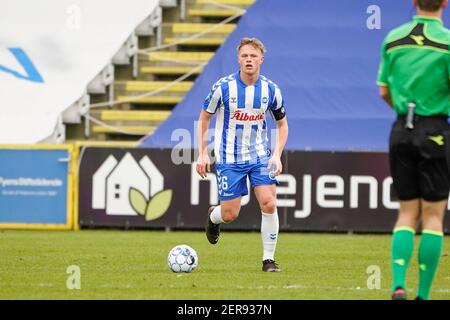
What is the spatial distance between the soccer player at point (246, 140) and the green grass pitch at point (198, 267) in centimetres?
59

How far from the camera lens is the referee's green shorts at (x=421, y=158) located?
7.77 metres

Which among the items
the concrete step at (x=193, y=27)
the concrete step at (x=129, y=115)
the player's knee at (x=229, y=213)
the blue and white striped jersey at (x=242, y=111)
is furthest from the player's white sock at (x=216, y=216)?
the concrete step at (x=193, y=27)

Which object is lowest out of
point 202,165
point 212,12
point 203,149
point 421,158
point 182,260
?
point 182,260

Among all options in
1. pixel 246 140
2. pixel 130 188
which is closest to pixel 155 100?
pixel 130 188

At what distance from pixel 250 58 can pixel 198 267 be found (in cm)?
207

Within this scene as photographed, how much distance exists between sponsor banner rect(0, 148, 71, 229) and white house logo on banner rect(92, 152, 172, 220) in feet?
1.67

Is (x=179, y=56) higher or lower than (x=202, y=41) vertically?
lower

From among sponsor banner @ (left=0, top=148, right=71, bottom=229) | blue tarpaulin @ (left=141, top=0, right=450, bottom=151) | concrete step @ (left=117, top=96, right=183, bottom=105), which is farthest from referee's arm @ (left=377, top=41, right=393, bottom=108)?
concrete step @ (left=117, top=96, right=183, bottom=105)

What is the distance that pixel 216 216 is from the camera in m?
12.1

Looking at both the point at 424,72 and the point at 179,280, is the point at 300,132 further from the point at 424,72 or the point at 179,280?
the point at 424,72

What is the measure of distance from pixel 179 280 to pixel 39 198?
8741mm

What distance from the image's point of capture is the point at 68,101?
74.4 ft

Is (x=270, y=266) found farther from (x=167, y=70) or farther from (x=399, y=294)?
(x=167, y=70)
